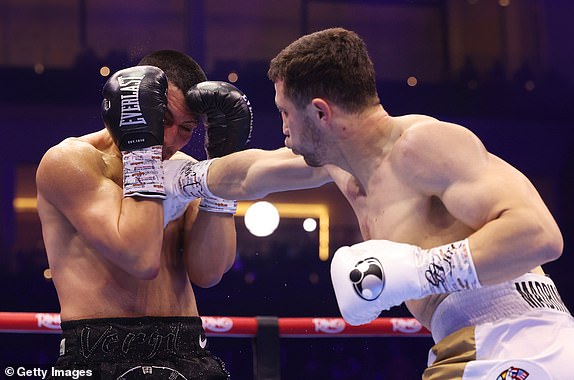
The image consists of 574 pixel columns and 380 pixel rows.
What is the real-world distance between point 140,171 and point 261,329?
1129 mm

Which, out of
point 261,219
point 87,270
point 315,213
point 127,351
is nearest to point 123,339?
point 127,351

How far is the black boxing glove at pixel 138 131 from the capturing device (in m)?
2.01

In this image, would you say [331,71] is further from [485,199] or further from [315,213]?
[315,213]

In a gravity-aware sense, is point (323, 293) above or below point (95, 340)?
below

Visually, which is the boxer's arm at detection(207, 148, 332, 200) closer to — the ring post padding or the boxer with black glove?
the boxer with black glove

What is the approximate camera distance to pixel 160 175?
2.04 meters

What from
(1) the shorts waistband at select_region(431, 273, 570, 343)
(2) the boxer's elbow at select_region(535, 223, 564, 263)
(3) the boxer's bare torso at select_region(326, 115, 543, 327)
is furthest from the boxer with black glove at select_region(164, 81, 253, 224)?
(2) the boxer's elbow at select_region(535, 223, 564, 263)

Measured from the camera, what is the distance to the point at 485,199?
4.94 ft

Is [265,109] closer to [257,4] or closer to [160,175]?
[257,4]

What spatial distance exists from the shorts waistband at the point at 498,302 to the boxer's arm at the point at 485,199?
0.12 meters

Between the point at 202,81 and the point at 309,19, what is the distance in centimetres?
450

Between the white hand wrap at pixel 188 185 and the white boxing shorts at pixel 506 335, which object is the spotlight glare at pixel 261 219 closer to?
the white hand wrap at pixel 188 185

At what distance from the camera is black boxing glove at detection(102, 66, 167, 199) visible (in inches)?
79.0

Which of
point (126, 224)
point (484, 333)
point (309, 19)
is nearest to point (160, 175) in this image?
point (126, 224)
